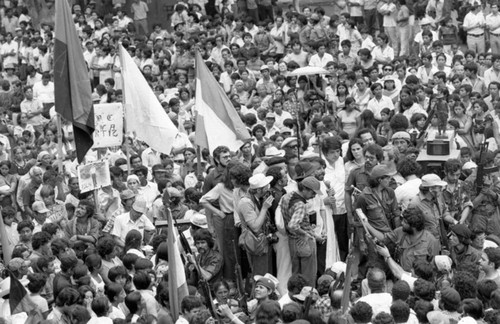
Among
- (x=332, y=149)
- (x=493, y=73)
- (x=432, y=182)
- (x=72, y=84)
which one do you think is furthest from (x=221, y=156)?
Answer: (x=493, y=73)

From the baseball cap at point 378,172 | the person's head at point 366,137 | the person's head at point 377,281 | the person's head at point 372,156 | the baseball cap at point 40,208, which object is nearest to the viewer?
the person's head at point 377,281

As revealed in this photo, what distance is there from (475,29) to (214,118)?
10.6 m

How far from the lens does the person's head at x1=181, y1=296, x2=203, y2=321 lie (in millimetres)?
12156

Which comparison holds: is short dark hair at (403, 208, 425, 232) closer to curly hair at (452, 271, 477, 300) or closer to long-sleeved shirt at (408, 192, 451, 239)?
long-sleeved shirt at (408, 192, 451, 239)

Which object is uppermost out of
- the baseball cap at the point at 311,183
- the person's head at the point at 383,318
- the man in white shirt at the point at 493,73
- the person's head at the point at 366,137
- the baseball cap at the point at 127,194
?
the person's head at the point at 366,137

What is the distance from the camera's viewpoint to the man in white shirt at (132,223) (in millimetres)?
15883

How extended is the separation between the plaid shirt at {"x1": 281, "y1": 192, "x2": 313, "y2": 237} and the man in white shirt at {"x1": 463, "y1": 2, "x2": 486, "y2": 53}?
520 inches

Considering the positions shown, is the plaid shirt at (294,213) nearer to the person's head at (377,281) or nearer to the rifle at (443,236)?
the rifle at (443,236)

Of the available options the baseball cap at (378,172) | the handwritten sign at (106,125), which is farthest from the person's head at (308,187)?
the handwritten sign at (106,125)

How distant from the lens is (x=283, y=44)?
1129 inches

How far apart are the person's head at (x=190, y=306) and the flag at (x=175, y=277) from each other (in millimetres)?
368

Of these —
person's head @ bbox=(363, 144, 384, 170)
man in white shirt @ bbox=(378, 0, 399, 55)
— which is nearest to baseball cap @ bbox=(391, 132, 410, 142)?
person's head @ bbox=(363, 144, 384, 170)

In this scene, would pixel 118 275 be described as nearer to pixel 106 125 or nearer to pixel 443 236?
pixel 443 236

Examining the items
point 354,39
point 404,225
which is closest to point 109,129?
point 404,225
